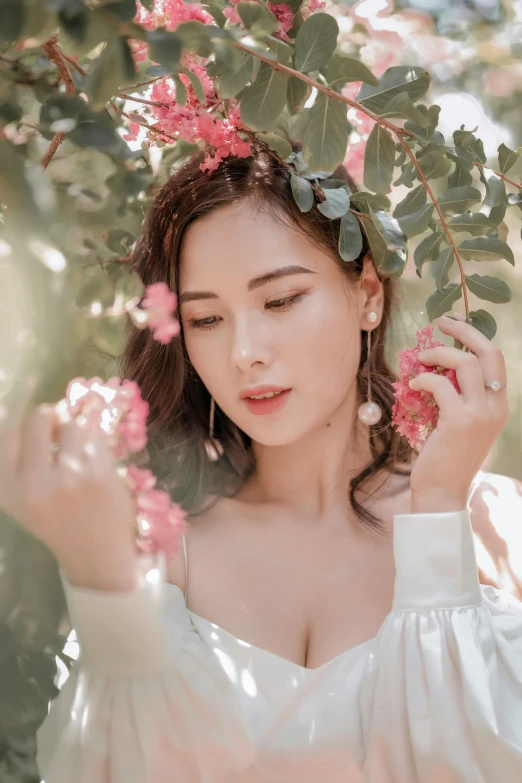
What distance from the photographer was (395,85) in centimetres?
135

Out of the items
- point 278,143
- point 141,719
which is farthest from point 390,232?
point 141,719

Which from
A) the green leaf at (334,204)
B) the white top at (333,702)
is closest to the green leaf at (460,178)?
the green leaf at (334,204)

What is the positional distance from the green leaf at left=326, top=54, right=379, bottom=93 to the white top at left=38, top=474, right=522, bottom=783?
2.62ft

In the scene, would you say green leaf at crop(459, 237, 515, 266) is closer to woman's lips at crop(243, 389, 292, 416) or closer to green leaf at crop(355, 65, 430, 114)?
green leaf at crop(355, 65, 430, 114)

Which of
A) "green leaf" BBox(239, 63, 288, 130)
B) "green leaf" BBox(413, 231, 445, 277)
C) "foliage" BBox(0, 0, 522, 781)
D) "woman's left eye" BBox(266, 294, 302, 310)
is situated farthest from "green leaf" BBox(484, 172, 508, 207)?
"green leaf" BBox(239, 63, 288, 130)

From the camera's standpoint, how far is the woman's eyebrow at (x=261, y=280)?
170cm

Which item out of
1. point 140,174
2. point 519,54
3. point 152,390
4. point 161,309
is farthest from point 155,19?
point 519,54

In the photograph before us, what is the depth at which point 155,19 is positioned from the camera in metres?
1.44

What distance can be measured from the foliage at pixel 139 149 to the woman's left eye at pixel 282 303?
187mm

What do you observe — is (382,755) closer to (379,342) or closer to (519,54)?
(379,342)

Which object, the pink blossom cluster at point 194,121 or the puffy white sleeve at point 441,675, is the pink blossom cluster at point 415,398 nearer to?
the puffy white sleeve at point 441,675

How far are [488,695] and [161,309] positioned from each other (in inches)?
34.9

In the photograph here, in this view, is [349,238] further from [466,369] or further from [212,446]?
[212,446]

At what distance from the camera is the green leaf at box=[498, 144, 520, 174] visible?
5.28 ft
